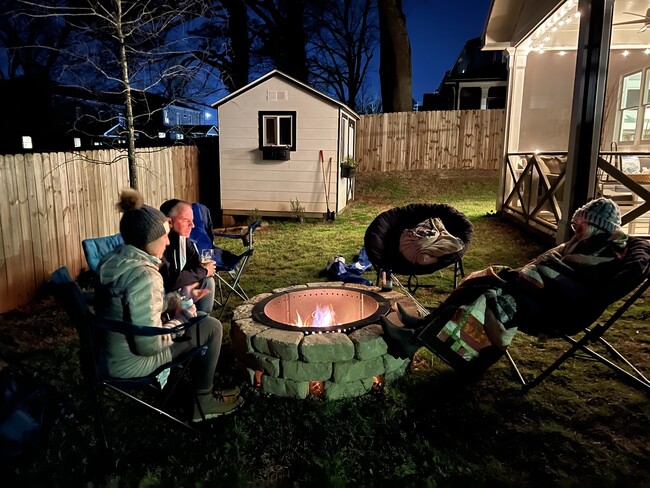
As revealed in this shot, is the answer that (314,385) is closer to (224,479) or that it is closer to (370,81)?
(224,479)

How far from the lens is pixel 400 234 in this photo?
4.34 meters

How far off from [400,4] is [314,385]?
16375 mm

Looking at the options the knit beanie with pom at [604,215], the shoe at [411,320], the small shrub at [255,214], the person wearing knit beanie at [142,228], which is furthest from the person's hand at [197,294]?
the small shrub at [255,214]

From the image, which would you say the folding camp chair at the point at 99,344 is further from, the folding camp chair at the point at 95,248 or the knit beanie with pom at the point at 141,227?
the folding camp chair at the point at 95,248

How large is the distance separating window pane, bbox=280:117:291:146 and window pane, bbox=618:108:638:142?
258 inches

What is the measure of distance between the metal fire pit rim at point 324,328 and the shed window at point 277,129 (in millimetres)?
5805

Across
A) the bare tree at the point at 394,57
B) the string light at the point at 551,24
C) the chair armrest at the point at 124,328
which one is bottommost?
the chair armrest at the point at 124,328

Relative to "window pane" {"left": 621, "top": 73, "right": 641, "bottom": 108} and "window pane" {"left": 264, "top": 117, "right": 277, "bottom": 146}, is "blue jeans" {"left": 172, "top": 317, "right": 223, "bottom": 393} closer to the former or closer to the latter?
"window pane" {"left": 264, "top": 117, "right": 277, "bottom": 146}

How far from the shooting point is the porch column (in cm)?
522

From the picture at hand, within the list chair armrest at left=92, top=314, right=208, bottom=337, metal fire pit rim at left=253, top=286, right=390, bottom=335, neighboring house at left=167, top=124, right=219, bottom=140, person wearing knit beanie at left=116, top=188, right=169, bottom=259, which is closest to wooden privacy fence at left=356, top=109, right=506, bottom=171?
neighboring house at left=167, top=124, right=219, bottom=140

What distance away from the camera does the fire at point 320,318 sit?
140 inches

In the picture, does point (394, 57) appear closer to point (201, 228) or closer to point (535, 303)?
point (201, 228)

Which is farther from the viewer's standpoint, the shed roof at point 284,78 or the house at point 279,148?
the house at point 279,148

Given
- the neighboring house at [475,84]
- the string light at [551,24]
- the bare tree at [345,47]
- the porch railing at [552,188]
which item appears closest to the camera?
the porch railing at [552,188]
